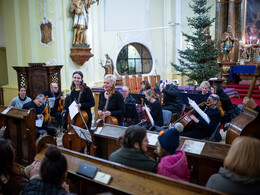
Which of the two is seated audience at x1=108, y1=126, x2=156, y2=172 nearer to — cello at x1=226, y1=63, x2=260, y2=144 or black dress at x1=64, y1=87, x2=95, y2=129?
cello at x1=226, y1=63, x2=260, y2=144

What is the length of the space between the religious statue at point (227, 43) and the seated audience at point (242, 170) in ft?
33.4

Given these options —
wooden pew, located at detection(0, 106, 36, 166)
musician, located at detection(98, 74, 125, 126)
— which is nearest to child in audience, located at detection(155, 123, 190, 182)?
musician, located at detection(98, 74, 125, 126)

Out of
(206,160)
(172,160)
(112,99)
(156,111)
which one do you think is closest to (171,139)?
(172,160)

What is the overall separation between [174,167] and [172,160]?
63mm

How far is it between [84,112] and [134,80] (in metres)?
7.99

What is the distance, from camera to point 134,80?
12031 mm

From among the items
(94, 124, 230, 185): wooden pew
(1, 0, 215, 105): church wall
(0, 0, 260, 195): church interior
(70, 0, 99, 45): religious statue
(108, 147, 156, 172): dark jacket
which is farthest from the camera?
(70, 0, 99, 45): religious statue

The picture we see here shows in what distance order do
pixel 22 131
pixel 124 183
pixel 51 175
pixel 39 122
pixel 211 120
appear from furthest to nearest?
pixel 39 122, pixel 22 131, pixel 211 120, pixel 124 183, pixel 51 175

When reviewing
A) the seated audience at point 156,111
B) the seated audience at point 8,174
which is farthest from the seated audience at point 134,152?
the seated audience at point 156,111

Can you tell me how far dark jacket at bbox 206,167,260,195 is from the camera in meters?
1.61

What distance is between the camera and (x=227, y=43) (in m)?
10.9

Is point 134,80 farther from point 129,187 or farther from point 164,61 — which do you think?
point 129,187

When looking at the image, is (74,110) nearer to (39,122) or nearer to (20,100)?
(39,122)

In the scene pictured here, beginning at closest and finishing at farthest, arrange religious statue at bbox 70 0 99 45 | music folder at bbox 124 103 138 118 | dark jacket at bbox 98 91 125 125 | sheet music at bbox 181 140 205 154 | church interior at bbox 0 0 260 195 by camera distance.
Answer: church interior at bbox 0 0 260 195 < sheet music at bbox 181 140 205 154 < dark jacket at bbox 98 91 125 125 < music folder at bbox 124 103 138 118 < religious statue at bbox 70 0 99 45
